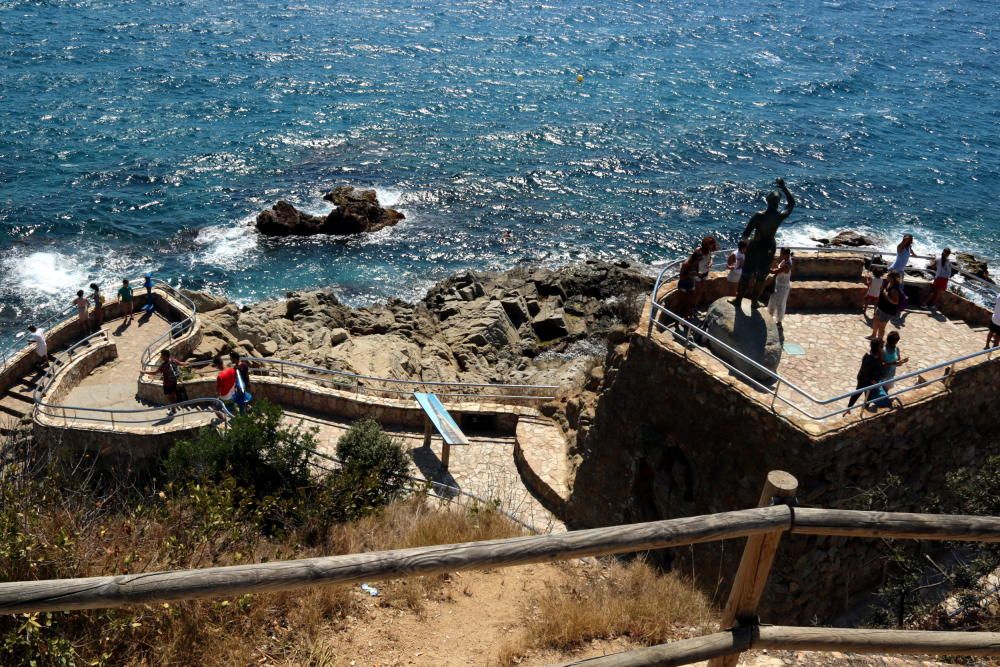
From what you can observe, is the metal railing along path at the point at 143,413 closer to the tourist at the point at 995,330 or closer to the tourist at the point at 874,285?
the tourist at the point at 874,285

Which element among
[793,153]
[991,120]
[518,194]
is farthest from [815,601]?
[991,120]

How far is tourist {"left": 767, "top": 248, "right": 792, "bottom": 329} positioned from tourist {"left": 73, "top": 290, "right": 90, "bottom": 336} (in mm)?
17706

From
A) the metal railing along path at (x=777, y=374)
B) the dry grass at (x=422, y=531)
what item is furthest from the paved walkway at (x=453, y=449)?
the metal railing along path at (x=777, y=374)

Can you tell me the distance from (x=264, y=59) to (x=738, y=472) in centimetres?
5953

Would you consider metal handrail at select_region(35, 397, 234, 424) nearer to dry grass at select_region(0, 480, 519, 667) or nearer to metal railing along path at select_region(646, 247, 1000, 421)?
dry grass at select_region(0, 480, 519, 667)

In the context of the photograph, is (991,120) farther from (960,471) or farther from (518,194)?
(960,471)

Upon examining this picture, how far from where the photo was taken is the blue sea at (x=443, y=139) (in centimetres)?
3672

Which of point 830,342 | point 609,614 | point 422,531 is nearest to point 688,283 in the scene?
point 830,342

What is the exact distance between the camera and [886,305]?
1414cm

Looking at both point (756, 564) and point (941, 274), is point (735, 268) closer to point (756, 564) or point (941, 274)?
point (941, 274)

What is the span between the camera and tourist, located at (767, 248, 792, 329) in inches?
570

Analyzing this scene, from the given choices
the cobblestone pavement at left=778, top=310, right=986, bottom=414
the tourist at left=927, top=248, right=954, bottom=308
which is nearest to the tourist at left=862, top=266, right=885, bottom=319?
the cobblestone pavement at left=778, top=310, right=986, bottom=414

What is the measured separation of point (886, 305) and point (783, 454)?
478 centimetres

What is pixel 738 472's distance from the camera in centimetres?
1191
